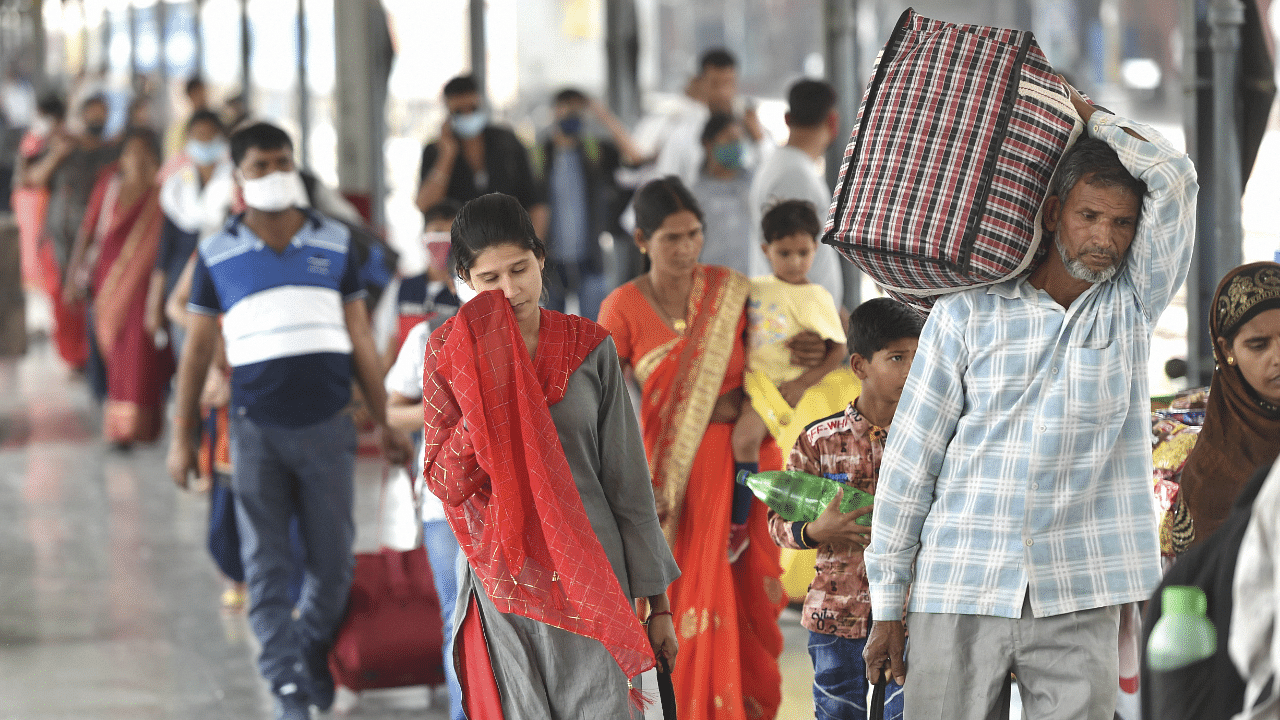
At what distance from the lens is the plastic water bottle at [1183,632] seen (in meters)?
1.90

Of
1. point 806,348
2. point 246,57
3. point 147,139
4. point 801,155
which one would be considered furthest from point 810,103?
point 246,57

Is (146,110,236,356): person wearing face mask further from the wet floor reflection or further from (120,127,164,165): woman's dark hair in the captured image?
the wet floor reflection

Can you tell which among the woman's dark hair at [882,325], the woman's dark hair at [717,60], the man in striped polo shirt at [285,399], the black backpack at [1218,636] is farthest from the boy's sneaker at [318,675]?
the woman's dark hair at [717,60]

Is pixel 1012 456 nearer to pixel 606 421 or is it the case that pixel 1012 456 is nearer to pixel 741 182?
pixel 606 421

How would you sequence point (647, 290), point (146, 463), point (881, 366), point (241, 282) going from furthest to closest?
point (146, 463), point (241, 282), point (647, 290), point (881, 366)

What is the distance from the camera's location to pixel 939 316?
2.61 meters

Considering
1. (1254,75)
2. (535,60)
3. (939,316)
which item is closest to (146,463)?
(1254,75)

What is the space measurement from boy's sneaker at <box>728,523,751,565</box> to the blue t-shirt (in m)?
1.32

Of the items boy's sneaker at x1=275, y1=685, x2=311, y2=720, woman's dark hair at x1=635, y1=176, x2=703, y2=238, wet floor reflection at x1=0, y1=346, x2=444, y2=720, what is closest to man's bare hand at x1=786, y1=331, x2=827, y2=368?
woman's dark hair at x1=635, y1=176, x2=703, y2=238

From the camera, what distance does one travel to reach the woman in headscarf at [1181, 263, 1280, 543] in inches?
109

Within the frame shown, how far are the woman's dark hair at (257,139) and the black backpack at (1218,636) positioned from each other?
128 inches

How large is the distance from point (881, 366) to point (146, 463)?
6816mm

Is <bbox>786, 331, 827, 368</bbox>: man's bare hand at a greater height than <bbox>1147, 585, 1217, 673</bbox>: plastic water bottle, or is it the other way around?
<bbox>786, 331, 827, 368</bbox>: man's bare hand

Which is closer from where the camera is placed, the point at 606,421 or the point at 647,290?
the point at 606,421
